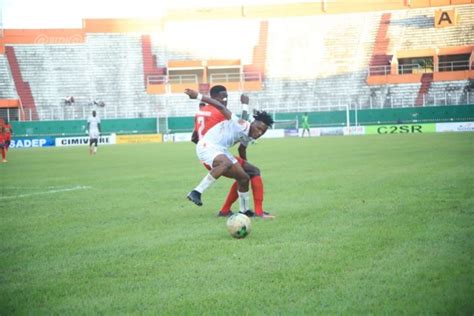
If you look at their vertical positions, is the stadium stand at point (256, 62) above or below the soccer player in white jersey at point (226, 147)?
above

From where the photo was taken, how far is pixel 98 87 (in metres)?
58.3

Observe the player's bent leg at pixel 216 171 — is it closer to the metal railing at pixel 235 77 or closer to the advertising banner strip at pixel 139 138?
the advertising banner strip at pixel 139 138

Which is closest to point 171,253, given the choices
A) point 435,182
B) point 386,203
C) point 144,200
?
point 386,203

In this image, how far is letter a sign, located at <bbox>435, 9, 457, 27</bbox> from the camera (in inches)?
2221

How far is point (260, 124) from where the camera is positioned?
991 cm

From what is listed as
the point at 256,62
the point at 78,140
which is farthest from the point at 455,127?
the point at 78,140

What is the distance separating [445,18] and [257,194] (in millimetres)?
50723

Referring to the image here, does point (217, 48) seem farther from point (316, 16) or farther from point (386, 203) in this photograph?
point (386, 203)

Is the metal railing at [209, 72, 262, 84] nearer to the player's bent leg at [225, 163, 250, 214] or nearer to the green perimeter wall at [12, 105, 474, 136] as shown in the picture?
the green perimeter wall at [12, 105, 474, 136]

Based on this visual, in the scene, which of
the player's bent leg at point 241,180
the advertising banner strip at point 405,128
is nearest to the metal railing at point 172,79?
the advertising banner strip at point 405,128

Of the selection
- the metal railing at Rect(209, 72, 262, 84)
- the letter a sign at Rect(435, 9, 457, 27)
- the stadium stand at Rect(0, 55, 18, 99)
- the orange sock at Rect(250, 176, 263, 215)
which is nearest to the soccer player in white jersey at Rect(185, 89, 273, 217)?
the orange sock at Rect(250, 176, 263, 215)

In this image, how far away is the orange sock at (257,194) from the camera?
10031 millimetres

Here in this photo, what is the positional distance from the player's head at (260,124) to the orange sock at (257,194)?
2.28ft

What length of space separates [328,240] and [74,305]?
322 centimetres
